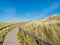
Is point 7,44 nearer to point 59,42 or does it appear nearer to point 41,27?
point 59,42

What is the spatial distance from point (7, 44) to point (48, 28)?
810 cm

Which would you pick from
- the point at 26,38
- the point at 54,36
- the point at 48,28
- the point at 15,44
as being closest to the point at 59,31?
the point at 48,28

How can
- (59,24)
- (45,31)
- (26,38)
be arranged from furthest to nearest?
(59,24)
(45,31)
(26,38)

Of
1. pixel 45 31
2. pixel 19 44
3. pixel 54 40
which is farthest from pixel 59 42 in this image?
pixel 19 44

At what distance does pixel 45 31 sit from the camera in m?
21.7

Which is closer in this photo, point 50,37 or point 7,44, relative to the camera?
point 7,44

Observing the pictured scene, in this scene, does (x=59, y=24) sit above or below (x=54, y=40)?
above

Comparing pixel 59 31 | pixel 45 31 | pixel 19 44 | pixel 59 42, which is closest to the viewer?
pixel 19 44

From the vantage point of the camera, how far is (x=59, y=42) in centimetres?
1861

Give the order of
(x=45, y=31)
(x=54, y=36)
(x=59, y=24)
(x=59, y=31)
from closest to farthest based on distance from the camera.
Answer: (x=54, y=36)
(x=45, y=31)
(x=59, y=31)
(x=59, y=24)

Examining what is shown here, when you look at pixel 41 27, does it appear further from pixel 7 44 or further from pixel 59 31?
pixel 7 44

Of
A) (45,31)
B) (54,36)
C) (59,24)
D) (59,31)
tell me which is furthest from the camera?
(59,24)

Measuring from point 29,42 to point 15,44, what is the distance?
116cm

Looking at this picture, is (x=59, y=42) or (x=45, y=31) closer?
(x=59, y=42)
